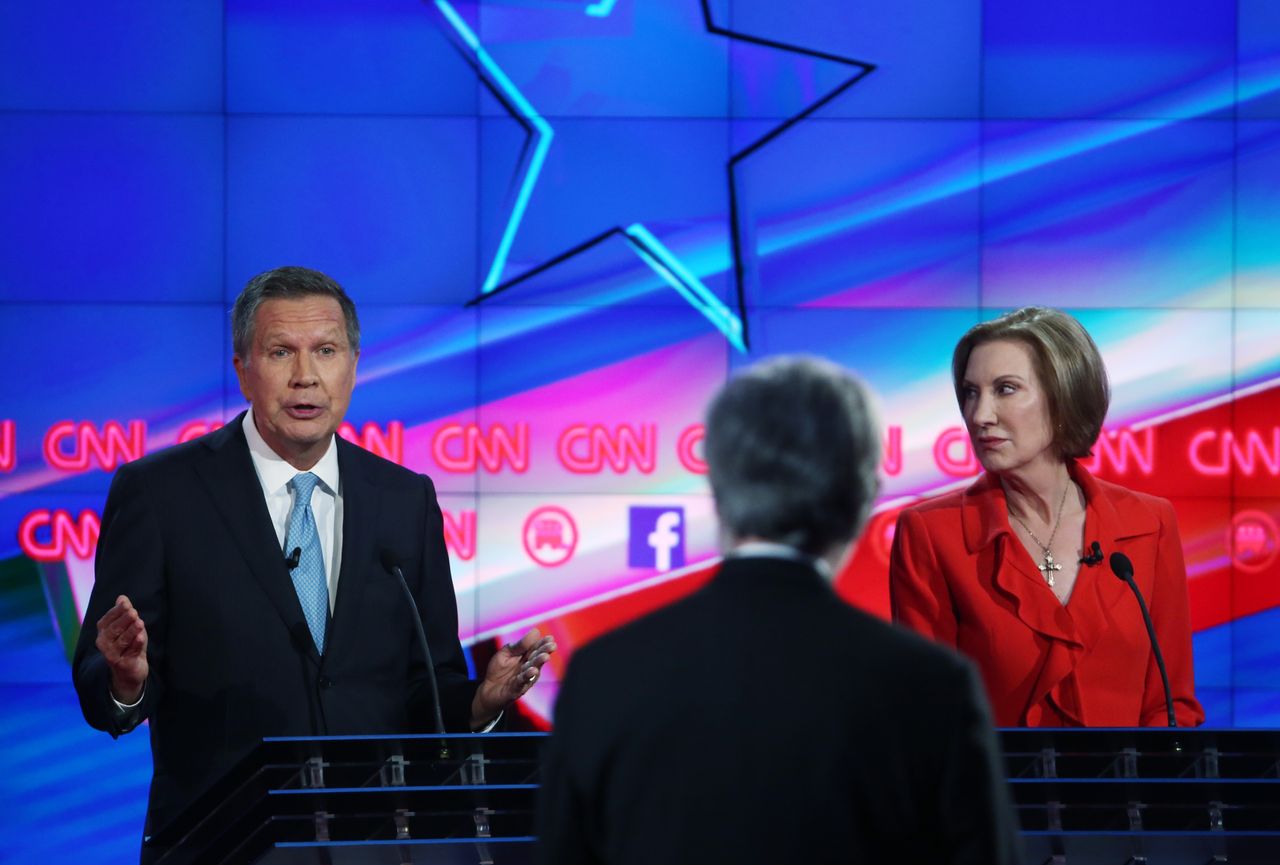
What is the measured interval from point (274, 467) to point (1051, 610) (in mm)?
1325

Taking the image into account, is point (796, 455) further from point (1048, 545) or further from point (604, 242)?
point (604, 242)

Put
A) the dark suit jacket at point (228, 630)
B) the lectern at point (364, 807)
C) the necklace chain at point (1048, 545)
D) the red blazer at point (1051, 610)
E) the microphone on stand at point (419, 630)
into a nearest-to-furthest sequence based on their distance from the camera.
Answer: the lectern at point (364, 807) < the microphone on stand at point (419, 630) < the dark suit jacket at point (228, 630) < the red blazer at point (1051, 610) < the necklace chain at point (1048, 545)

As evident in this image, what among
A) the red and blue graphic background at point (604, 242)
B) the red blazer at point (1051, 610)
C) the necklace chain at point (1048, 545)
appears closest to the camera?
the red blazer at point (1051, 610)

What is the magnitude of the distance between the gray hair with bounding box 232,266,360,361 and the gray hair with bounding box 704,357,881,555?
4.54 feet

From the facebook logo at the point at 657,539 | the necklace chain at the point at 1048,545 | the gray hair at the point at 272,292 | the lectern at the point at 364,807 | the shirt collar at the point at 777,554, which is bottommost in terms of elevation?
the lectern at the point at 364,807

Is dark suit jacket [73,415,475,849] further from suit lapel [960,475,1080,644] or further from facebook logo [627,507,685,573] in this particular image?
facebook logo [627,507,685,573]

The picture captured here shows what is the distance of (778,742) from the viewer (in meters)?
1.09

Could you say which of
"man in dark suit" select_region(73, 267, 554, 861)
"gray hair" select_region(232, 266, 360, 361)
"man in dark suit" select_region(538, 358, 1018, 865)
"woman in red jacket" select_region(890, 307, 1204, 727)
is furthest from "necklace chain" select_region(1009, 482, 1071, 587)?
Result: "man in dark suit" select_region(538, 358, 1018, 865)

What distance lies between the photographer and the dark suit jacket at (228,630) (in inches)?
87.9

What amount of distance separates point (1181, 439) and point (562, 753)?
4167mm

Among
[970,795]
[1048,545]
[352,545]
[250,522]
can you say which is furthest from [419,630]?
[970,795]

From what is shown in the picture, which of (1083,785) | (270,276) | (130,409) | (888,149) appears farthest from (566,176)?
(1083,785)

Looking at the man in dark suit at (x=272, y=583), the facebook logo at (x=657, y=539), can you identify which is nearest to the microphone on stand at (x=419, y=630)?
the man in dark suit at (x=272, y=583)

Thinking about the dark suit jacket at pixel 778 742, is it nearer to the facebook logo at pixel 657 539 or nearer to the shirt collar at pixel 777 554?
the shirt collar at pixel 777 554
